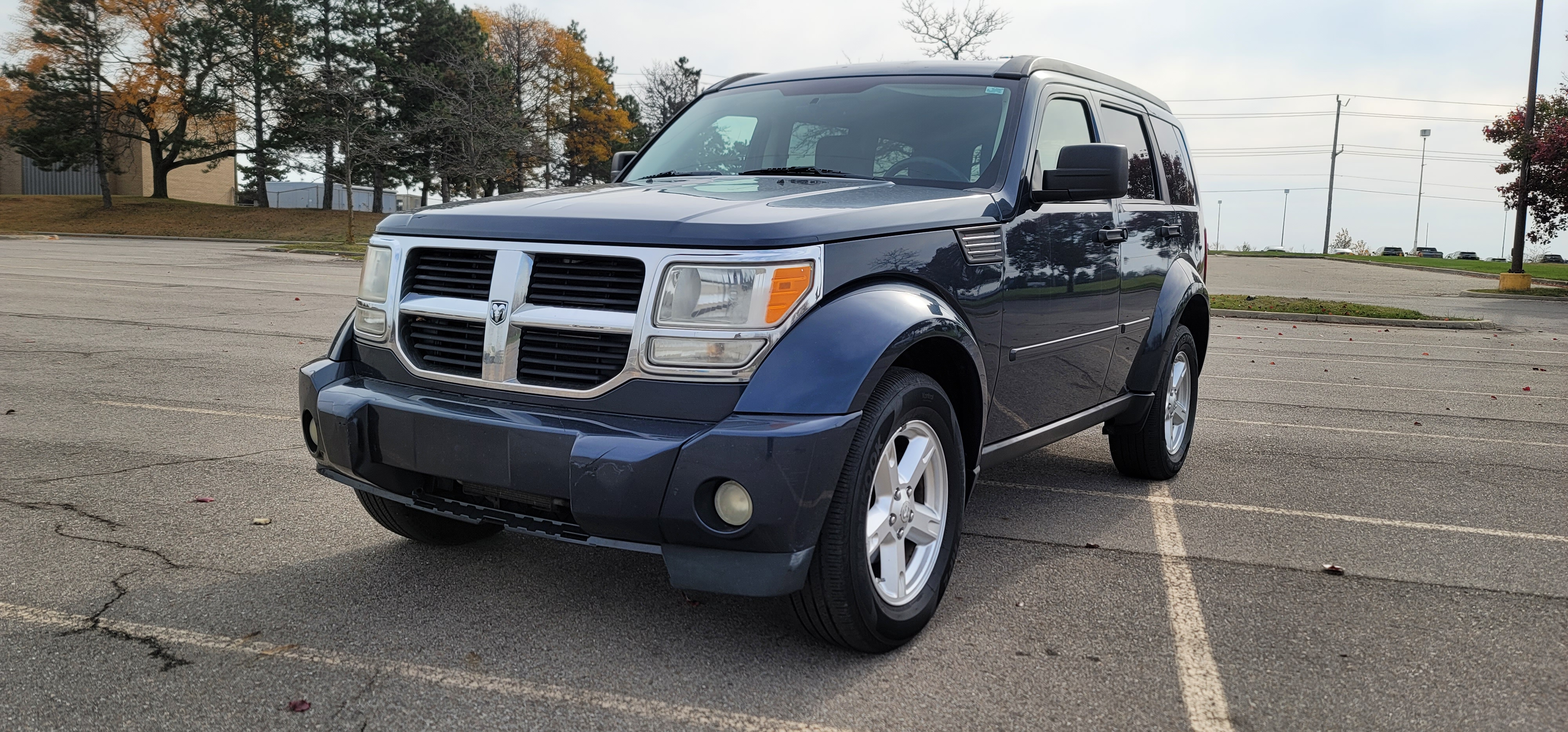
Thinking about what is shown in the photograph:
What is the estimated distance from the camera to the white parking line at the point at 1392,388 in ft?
32.3

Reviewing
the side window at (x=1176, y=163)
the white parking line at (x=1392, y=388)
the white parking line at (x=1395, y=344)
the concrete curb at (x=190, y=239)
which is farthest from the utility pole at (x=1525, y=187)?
the concrete curb at (x=190, y=239)

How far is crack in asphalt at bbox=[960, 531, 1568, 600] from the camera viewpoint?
4117mm

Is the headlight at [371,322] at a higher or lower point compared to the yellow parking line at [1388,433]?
higher

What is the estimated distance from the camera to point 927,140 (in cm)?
437

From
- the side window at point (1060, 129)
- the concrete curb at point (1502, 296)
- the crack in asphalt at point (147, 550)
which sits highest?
the side window at point (1060, 129)

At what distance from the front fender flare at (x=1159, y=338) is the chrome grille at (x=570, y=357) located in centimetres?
309

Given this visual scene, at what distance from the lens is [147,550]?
13.8 feet

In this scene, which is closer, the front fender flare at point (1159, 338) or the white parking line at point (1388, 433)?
the front fender flare at point (1159, 338)

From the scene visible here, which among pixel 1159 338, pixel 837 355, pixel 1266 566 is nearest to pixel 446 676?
pixel 837 355

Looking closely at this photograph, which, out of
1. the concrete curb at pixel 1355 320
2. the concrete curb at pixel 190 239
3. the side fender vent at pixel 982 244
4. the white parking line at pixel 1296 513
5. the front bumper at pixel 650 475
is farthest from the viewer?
the concrete curb at pixel 190 239

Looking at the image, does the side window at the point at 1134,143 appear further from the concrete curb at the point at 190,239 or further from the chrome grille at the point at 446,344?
the concrete curb at the point at 190,239

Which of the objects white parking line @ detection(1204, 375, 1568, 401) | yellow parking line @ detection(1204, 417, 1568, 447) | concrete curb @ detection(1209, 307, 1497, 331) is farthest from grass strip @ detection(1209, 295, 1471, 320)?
yellow parking line @ detection(1204, 417, 1568, 447)

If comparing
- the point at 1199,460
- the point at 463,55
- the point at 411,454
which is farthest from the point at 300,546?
the point at 463,55

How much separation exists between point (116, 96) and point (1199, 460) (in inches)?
2303
